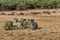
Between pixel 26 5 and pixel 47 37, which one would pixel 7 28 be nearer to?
pixel 47 37

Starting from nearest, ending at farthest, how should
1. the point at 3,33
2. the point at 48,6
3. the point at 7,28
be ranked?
the point at 3,33 → the point at 7,28 → the point at 48,6

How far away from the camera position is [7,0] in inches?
936

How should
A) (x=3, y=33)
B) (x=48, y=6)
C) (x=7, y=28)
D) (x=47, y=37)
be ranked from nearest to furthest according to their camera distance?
(x=47, y=37)
(x=3, y=33)
(x=7, y=28)
(x=48, y=6)

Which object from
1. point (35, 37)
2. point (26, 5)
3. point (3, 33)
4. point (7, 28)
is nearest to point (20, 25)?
point (7, 28)

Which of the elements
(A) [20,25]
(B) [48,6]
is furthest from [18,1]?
(A) [20,25]

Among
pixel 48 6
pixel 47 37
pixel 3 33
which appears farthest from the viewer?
pixel 48 6

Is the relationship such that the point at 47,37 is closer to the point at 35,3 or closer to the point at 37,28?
the point at 37,28

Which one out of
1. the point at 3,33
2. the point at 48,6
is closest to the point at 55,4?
the point at 48,6

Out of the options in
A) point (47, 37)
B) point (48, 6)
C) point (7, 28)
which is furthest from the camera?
point (48, 6)

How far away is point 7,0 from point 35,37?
14468mm

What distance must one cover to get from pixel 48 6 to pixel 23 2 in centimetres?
233

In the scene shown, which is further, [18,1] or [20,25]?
[18,1]

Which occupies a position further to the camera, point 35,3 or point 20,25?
point 35,3

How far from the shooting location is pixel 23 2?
23.1 metres
